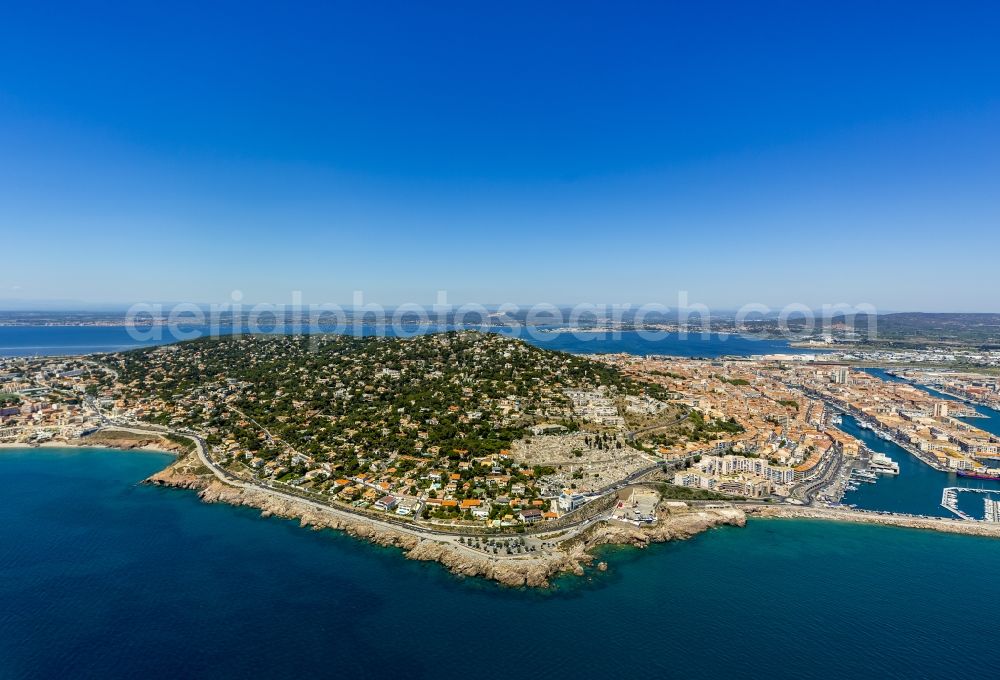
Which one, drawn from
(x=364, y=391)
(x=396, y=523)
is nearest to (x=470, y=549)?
(x=396, y=523)

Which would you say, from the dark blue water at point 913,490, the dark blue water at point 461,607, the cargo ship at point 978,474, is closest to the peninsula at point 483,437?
the cargo ship at point 978,474

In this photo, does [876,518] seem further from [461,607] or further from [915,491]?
[461,607]

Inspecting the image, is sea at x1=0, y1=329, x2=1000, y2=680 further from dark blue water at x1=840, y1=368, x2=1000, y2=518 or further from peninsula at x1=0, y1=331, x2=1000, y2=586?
dark blue water at x1=840, y1=368, x2=1000, y2=518

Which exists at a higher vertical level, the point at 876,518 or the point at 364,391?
the point at 364,391

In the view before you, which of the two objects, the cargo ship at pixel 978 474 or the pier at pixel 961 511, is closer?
the pier at pixel 961 511

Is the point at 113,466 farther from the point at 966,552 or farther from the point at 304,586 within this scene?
the point at 966,552

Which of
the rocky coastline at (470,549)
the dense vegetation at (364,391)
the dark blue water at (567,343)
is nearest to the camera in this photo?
the rocky coastline at (470,549)

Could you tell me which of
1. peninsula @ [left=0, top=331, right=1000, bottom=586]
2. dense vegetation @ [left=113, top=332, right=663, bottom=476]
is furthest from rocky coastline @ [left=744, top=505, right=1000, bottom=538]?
dense vegetation @ [left=113, top=332, right=663, bottom=476]

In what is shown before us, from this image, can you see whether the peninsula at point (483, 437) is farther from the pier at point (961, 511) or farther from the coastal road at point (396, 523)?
the pier at point (961, 511)
